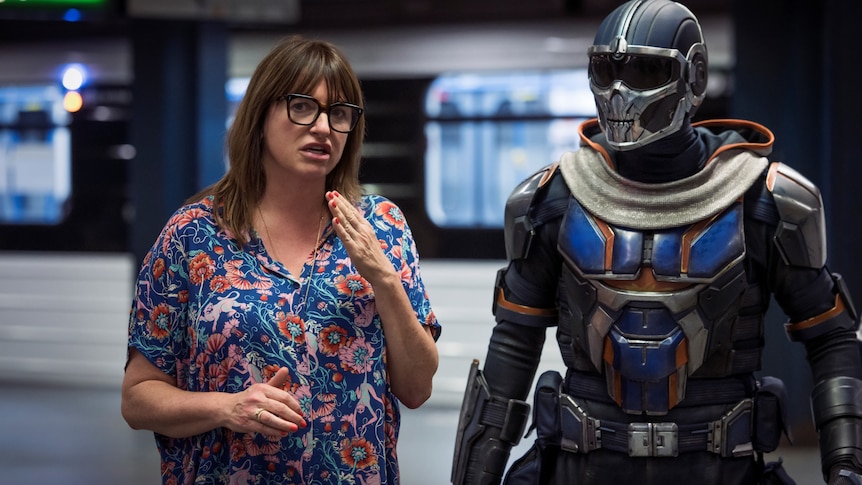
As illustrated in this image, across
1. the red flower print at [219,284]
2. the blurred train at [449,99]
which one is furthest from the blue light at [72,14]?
the red flower print at [219,284]

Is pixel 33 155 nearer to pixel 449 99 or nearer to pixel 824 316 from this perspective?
pixel 449 99

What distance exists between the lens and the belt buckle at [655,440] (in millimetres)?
2301

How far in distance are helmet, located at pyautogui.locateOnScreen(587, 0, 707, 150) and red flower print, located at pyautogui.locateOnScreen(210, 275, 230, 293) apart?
856 millimetres

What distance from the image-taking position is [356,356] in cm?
213

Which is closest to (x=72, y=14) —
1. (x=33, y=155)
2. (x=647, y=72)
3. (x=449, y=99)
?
(x=449, y=99)

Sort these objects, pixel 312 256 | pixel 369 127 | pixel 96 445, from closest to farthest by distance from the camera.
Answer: pixel 312 256
pixel 96 445
pixel 369 127

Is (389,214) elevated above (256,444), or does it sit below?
above

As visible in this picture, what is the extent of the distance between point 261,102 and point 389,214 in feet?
1.14

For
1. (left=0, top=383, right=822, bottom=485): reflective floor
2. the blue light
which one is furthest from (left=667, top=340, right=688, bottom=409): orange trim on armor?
the blue light

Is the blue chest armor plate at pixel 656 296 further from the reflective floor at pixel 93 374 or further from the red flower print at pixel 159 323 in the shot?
the reflective floor at pixel 93 374

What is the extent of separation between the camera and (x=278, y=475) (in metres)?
2.13

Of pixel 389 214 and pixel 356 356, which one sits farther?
pixel 389 214

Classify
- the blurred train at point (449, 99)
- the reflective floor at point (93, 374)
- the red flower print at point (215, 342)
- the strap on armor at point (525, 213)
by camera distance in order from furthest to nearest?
the blurred train at point (449, 99)
the reflective floor at point (93, 374)
the strap on armor at point (525, 213)
the red flower print at point (215, 342)

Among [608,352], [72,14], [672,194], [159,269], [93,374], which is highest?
[72,14]
